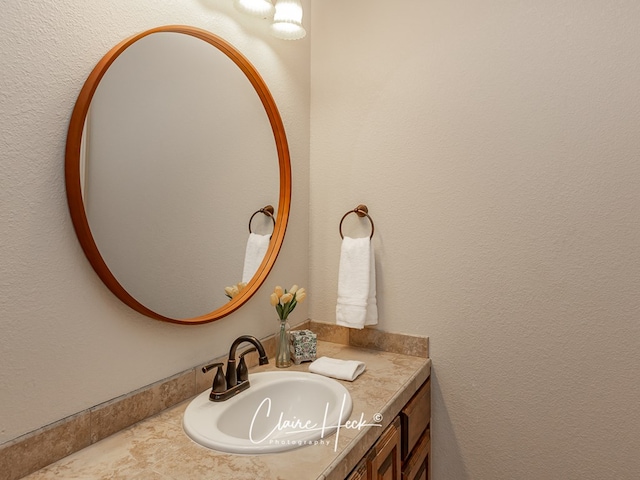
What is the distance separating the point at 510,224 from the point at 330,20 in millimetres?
1178

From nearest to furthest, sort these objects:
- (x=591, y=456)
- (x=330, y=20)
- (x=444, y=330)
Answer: (x=591, y=456) → (x=444, y=330) → (x=330, y=20)

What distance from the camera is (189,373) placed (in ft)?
4.06

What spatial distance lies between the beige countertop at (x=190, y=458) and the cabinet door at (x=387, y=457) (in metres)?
0.05

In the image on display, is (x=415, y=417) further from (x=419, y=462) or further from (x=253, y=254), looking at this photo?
(x=253, y=254)

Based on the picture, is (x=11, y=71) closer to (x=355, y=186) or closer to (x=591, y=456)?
(x=355, y=186)

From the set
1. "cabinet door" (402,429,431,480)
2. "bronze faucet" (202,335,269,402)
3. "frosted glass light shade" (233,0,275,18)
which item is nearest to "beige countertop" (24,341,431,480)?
"bronze faucet" (202,335,269,402)

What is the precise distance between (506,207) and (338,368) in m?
0.83

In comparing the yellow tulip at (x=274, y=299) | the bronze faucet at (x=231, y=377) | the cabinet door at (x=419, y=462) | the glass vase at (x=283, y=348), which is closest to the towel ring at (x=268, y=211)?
the yellow tulip at (x=274, y=299)

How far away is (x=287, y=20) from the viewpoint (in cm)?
148

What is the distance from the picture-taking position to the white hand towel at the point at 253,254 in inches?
58.3

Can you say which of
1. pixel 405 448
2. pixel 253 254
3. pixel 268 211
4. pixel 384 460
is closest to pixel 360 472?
pixel 384 460

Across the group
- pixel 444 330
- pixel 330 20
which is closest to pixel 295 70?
pixel 330 20

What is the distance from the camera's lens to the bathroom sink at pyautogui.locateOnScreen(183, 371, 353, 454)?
96 centimetres

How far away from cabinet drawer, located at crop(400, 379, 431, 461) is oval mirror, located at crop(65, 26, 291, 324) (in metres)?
0.67
